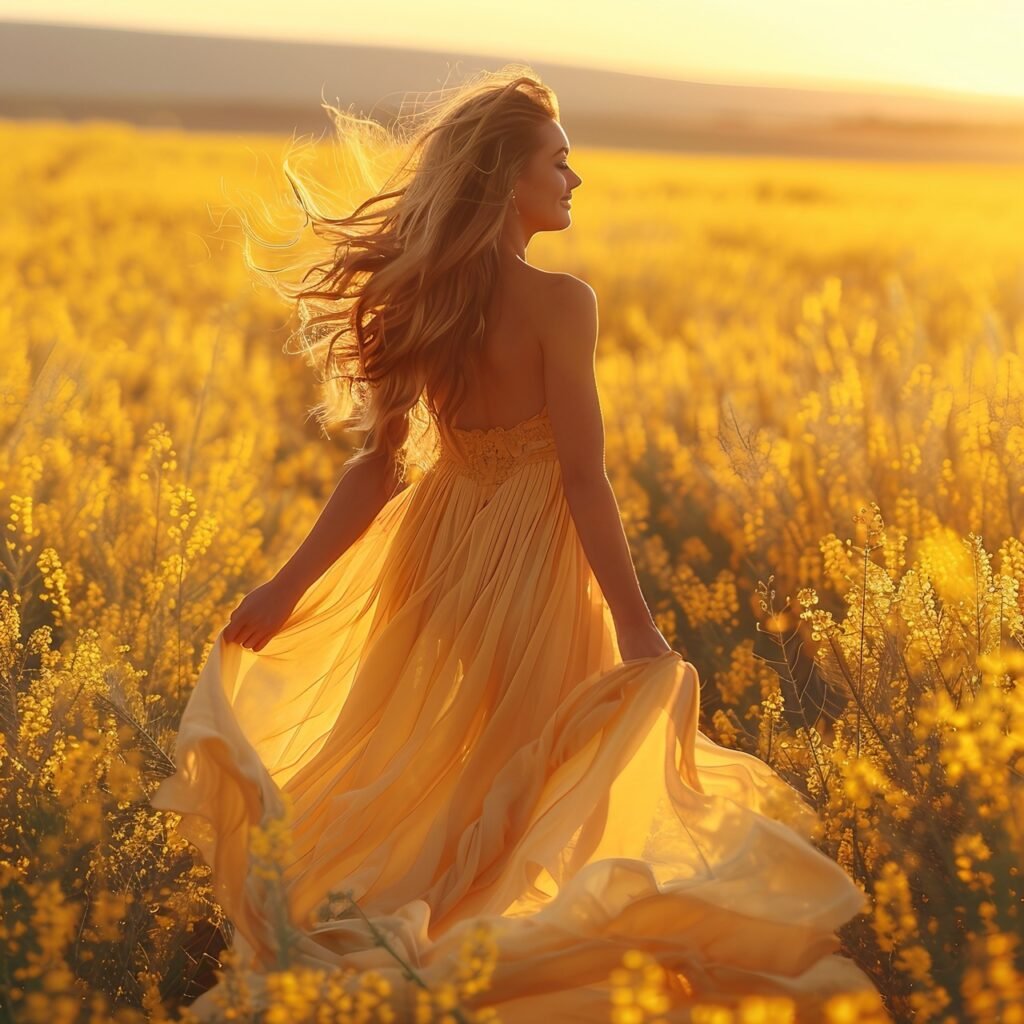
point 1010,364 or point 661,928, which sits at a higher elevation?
point 1010,364

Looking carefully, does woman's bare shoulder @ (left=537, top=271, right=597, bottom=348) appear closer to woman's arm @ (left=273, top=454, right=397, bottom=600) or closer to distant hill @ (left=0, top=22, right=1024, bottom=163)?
woman's arm @ (left=273, top=454, right=397, bottom=600)

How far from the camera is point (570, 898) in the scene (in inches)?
88.9

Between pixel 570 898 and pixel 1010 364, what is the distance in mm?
2421

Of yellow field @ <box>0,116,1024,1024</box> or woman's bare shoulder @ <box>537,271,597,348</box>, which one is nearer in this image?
yellow field @ <box>0,116,1024,1024</box>

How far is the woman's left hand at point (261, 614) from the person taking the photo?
291 centimetres

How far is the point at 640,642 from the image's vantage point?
8.64ft

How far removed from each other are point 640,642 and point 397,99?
4896cm

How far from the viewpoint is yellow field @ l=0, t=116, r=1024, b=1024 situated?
2484 millimetres

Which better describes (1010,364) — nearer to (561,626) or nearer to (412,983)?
(561,626)

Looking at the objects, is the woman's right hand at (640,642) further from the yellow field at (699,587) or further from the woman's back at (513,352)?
the woman's back at (513,352)

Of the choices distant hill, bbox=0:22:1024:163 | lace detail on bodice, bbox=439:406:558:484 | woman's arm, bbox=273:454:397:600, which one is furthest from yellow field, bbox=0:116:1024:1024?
distant hill, bbox=0:22:1024:163

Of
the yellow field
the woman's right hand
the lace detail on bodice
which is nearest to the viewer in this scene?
the yellow field

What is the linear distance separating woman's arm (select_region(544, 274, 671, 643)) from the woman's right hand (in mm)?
21

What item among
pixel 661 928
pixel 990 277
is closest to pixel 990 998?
pixel 661 928
